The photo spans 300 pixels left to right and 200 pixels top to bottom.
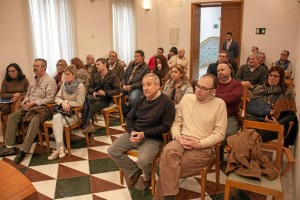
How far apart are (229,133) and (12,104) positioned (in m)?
3.02

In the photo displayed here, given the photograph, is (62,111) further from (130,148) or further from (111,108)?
(130,148)

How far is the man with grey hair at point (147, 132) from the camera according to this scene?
2.52m

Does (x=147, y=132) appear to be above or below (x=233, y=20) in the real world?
below

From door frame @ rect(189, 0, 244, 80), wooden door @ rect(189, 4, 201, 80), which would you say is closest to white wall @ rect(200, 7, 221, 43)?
wooden door @ rect(189, 4, 201, 80)

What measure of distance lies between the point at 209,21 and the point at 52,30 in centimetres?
732

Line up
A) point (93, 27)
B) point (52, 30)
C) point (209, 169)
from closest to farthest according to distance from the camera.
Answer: point (209, 169) → point (52, 30) → point (93, 27)

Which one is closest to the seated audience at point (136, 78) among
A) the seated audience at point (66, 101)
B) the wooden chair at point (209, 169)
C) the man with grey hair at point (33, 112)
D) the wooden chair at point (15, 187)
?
the seated audience at point (66, 101)

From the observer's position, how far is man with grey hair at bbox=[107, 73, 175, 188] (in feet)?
8.27

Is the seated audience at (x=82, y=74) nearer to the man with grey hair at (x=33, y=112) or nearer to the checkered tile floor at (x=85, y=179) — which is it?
the man with grey hair at (x=33, y=112)

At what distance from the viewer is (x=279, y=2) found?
6.88m

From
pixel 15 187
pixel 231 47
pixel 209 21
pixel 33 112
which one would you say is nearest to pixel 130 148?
pixel 15 187

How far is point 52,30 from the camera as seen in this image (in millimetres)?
5363

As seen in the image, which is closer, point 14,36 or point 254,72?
point 254,72

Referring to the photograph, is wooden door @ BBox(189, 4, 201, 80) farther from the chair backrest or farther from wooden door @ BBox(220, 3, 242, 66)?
the chair backrest
